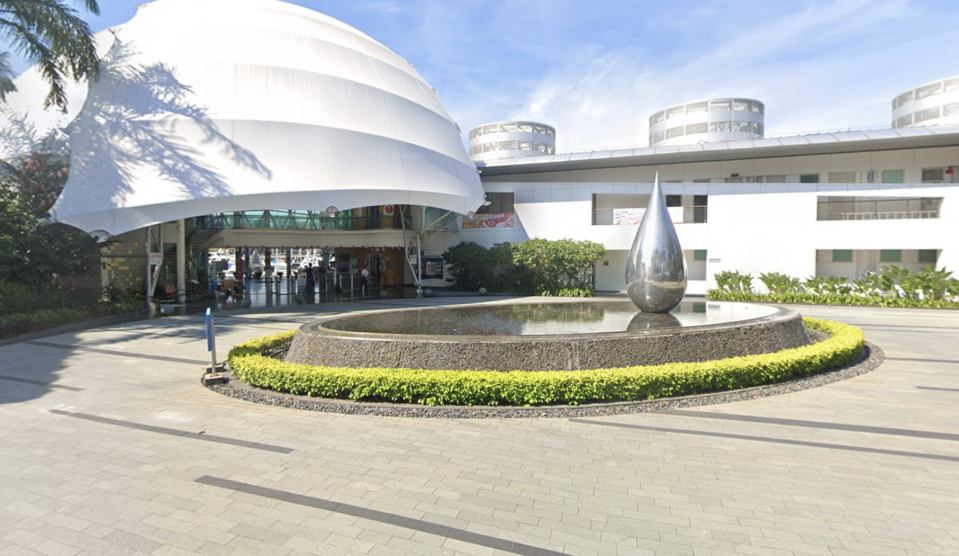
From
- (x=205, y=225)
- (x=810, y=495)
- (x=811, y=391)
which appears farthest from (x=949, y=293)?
(x=205, y=225)

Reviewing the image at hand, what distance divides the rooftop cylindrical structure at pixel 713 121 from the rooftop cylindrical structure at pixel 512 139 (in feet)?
58.0

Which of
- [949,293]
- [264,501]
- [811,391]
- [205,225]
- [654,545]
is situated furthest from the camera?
[205,225]

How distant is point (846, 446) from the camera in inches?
232

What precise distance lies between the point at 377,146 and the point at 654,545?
19.8 m

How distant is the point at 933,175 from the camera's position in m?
26.5

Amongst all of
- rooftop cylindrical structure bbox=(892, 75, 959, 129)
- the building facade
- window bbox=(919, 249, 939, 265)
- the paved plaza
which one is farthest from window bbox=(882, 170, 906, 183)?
the paved plaza

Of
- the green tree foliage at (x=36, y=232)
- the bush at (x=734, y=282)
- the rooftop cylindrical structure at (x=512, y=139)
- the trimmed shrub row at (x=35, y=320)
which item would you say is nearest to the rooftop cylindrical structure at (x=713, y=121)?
the rooftop cylindrical structure at (x=512, y=139)

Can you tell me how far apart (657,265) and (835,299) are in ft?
55.7

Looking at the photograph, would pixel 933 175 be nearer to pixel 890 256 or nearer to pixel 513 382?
pixel 890 256

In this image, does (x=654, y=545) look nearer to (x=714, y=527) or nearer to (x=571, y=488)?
(x=714, y=527)

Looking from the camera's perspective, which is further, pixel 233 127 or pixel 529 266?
pixel 529 266

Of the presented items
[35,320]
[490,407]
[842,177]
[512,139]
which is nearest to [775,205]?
[842,177]

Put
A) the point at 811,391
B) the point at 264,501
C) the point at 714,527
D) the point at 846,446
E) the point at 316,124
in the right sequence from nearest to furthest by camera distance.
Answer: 1. the point at 714,527
2. the point at 264,501
3. the point at 846,446
4. the point at 811,391
5. the point at 316,124

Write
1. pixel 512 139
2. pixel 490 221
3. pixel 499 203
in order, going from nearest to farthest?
pixel 490 221, pixel 499 203, pixel 512 139
